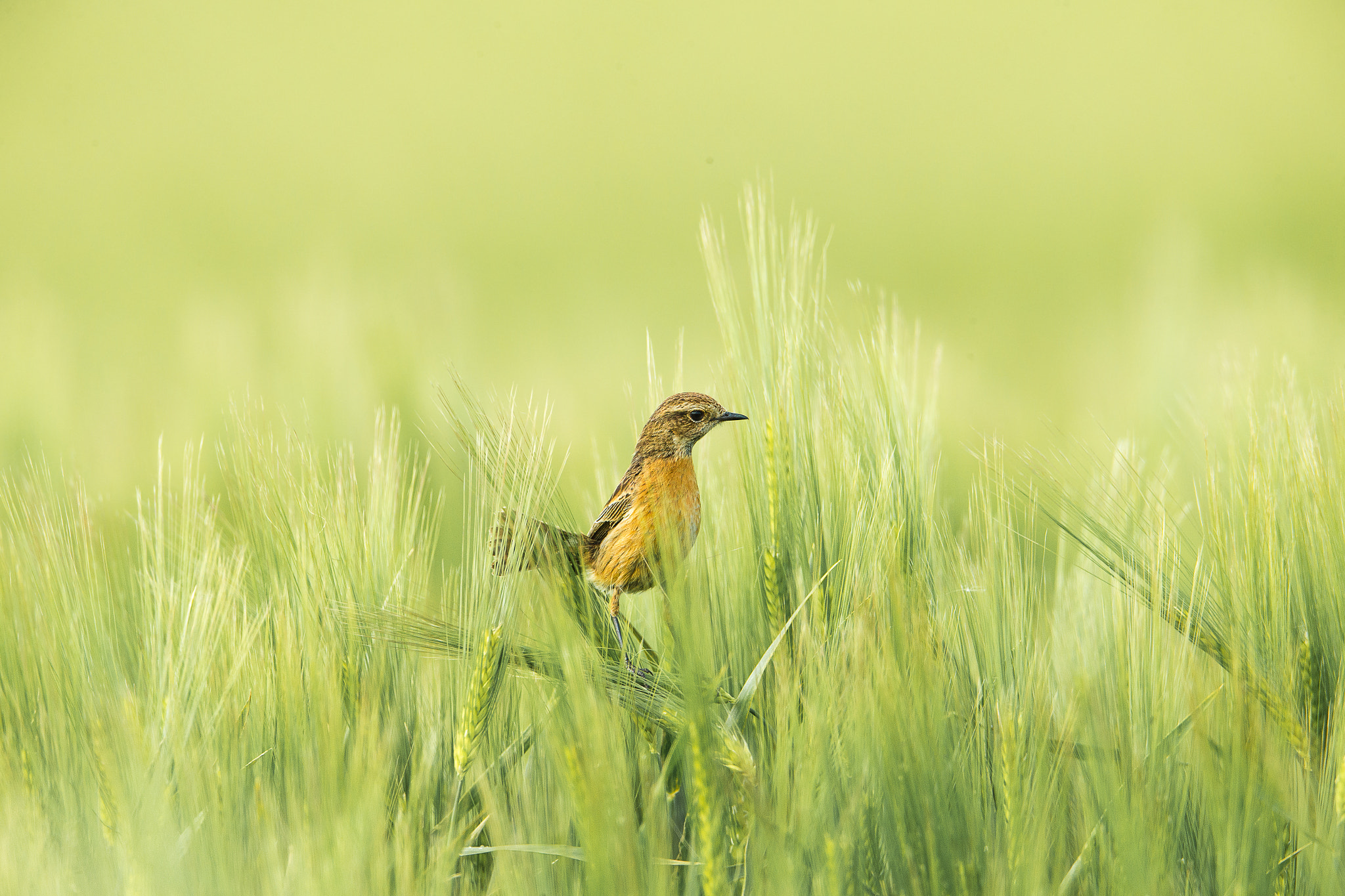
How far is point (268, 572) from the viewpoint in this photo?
159 centimetres

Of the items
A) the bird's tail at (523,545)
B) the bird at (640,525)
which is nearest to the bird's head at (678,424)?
the bird at (640,525)

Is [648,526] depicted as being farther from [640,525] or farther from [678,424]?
[678,424]

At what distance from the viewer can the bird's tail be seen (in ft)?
4.23

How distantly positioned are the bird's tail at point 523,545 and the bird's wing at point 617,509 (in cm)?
17

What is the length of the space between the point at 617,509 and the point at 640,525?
0.10 m

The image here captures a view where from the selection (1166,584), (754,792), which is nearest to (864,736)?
(754,792)

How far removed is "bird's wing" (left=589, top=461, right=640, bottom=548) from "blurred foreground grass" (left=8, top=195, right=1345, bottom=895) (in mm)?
51

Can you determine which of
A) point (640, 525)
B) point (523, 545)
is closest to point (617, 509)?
point (640, 525)

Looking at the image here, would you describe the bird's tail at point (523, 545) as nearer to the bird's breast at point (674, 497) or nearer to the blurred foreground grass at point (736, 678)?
the blurred foreground grass at point (736, 678)

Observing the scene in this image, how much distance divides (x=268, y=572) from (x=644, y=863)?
86 cm

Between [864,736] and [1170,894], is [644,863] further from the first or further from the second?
[1170,894]

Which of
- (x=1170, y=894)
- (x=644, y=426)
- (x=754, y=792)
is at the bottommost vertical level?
(x=1170, y=894)

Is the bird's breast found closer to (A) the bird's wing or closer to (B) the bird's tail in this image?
(A) the bird's wing

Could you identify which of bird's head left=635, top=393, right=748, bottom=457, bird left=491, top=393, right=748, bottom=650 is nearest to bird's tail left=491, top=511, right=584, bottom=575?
bird left=491, top=393, right=748, bottom=650
